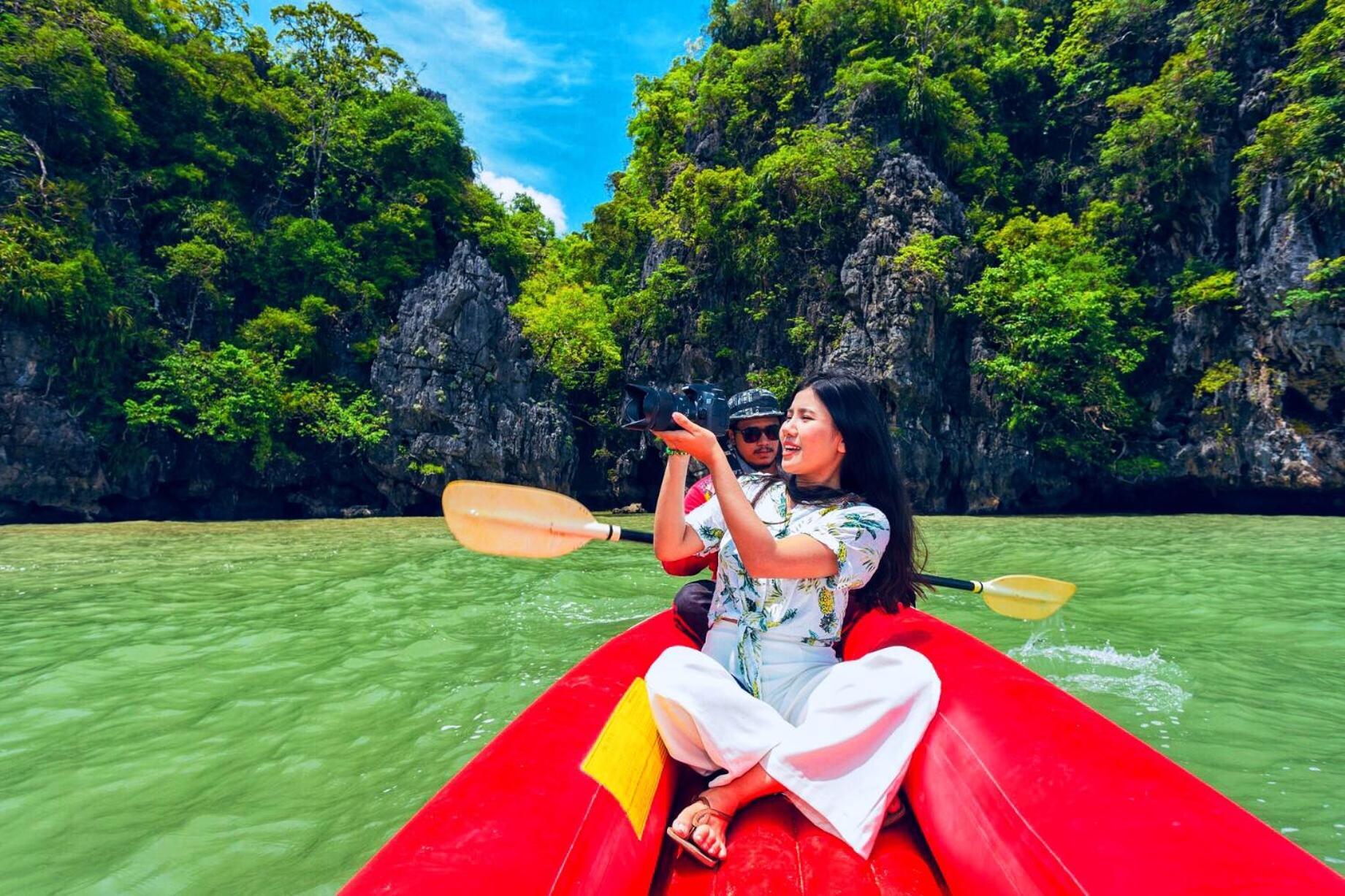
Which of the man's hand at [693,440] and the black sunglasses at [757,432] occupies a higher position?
the black sunglasses at [757,432]

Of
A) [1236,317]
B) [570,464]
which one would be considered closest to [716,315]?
[570,464]

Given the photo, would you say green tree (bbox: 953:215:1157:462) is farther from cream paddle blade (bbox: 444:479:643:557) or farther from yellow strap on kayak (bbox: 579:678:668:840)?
yellow strap on kayak (bbox: 579:678:668:840)

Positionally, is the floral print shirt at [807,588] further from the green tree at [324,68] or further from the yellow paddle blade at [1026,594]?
the green tree at [324,68]

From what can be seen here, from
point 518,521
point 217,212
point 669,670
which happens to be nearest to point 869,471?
point 669,670

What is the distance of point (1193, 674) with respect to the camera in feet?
11.5

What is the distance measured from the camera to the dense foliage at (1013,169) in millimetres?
15297

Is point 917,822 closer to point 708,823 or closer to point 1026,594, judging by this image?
point 708,823

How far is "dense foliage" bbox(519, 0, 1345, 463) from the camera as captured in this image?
15297 millimetres

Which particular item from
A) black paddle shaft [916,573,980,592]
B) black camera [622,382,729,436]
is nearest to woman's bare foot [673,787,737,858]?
black camera [622,382,729,436]

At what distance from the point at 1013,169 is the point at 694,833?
23.1 meters

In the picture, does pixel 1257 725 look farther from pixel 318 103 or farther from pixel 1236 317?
pixel 318 103

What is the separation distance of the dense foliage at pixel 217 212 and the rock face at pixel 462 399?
1.05 meters

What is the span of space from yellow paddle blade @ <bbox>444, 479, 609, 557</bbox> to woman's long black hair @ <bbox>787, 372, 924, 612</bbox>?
0.88 meters

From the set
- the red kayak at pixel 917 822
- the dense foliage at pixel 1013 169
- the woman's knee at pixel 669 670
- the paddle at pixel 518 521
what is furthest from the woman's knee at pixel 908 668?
the dense foliage at pixel 1013 169
